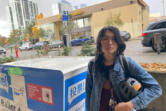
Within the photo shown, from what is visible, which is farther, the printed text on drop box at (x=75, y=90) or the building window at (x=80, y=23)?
the building window at (x=80, y=23)

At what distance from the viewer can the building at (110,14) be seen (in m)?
21.4

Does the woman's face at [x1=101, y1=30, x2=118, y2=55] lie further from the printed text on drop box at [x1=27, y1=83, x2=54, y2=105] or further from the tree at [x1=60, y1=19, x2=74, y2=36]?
the tree at [x1=60, y1=19, x2=74, y2=36]

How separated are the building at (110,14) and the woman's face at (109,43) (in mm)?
19987

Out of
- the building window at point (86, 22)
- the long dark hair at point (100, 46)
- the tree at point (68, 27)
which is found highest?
the building window at point (86, 22)

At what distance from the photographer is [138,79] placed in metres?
1.22

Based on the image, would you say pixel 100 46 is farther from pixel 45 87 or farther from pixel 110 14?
Answer: pixel 110 14

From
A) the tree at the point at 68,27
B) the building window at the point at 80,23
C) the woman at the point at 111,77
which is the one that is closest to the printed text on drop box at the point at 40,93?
the woman at the point at 111,77

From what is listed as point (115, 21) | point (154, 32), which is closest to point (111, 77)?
point (154, 32)

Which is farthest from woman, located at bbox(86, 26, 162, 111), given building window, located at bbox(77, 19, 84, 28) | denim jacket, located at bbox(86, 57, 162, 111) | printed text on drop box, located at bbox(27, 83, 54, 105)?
building window, located at bbox(77, 19, 84, 28)

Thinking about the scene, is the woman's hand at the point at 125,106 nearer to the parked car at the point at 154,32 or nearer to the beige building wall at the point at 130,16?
the parked car at the point at 154,32

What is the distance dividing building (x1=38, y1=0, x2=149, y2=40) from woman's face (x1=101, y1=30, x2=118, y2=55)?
20.0m

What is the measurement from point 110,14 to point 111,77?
22.6 metres

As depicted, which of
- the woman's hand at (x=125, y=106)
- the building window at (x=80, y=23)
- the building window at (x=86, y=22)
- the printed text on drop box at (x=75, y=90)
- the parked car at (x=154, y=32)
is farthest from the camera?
the building window at (x=80, y=23)

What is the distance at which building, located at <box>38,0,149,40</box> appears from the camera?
2136 cm
